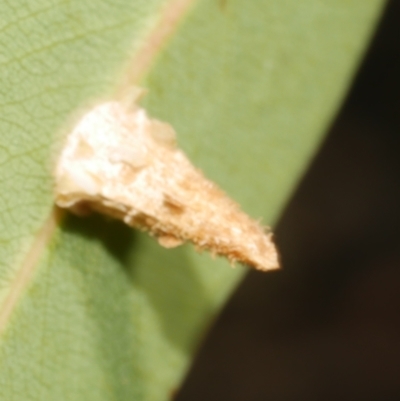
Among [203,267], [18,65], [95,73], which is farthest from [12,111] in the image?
[203,267]

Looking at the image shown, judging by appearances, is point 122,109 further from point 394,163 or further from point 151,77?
point 394,163

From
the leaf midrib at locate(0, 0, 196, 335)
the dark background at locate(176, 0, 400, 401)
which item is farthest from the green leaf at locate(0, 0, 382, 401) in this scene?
the dark background at locate(176, 0, 400, 401)

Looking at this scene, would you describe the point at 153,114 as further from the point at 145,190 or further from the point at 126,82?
the point at 145,190

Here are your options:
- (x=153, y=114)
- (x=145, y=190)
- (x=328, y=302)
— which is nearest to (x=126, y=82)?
(x=153, y=114)

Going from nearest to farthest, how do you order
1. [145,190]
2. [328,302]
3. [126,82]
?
1. [145,190]
2. [126,82]
3. [328,302]

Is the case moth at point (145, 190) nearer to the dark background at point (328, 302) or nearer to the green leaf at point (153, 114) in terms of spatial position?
the green leaf at point (153, 114)

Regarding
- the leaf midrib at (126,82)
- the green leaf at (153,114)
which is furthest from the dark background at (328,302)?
the leaf midrib at (126,82)

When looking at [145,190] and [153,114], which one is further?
[153,114]
